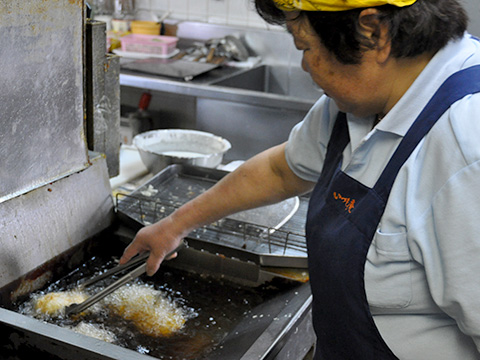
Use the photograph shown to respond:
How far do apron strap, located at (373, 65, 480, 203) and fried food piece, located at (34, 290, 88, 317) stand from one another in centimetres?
75

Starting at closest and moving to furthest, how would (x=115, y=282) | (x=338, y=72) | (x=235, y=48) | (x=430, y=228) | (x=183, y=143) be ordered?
(x=430, y=228), (x=338, y=72), (x=115, y=282), (x=183, y=143), (x=235, y=48)

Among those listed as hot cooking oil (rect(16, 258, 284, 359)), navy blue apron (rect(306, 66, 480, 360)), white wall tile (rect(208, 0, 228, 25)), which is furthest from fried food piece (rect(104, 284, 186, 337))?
white wall tile (rect(208, 0, 228, 25))

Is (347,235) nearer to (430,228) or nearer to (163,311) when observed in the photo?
(430,228)

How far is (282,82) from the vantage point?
375 centimetres

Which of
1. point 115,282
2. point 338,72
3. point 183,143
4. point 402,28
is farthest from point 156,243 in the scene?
point 183,143

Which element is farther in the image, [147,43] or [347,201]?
[147,43]

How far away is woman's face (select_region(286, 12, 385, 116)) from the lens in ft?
3.13

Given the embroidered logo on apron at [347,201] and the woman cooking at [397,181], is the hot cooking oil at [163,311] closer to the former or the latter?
the woman cooking at [397,181]

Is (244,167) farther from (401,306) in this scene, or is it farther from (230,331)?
(401,306)

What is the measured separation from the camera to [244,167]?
139 centimetres

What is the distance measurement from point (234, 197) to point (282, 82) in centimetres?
250

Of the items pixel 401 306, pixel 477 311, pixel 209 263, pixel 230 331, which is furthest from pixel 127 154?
pixel 477 311

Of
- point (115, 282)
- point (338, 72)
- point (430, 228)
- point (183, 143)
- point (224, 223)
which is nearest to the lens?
point (430, 228)

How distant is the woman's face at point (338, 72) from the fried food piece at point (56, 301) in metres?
0.75
